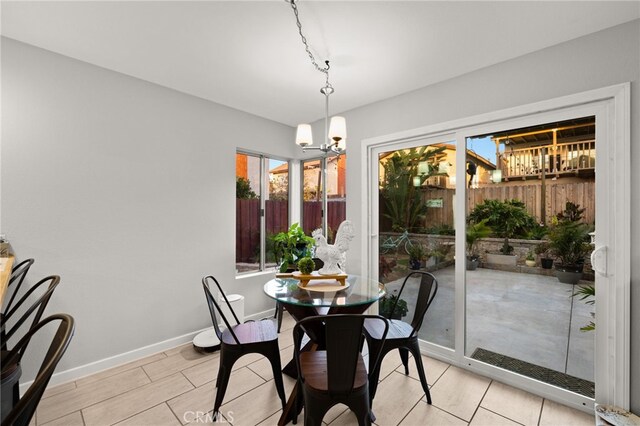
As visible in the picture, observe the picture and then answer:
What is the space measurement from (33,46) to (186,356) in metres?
2.82

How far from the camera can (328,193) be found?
4.05m

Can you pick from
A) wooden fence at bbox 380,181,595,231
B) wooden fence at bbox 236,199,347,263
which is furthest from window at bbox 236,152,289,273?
wooden fence at bbox 380,181,595,231

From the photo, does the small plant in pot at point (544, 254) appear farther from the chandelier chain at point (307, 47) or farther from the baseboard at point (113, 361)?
the baseboard at point (113, 361)

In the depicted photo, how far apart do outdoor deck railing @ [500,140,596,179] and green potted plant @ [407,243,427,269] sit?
100 cm

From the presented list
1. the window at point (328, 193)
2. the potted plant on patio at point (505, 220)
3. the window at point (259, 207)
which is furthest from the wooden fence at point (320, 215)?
the potted plant on patio at point (505, 220)

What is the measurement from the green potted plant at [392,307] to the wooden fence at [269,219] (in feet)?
3.64

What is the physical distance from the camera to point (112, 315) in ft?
8.57

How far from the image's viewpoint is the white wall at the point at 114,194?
7.32 feet

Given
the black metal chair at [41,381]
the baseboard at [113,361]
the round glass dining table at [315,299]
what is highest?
the black metal chair at [41,381]

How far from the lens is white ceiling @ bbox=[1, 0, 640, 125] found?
184 centimetres

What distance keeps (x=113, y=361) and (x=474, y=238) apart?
132 inches

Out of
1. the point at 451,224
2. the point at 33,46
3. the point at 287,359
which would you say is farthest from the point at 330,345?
the point at 33,46

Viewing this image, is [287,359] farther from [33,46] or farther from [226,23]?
[33,46]

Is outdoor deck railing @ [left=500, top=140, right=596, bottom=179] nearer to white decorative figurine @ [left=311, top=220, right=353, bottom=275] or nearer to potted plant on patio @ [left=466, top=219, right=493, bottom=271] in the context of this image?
potted plant on patio @ [left=466, top=219, right=493, bottom=271]
